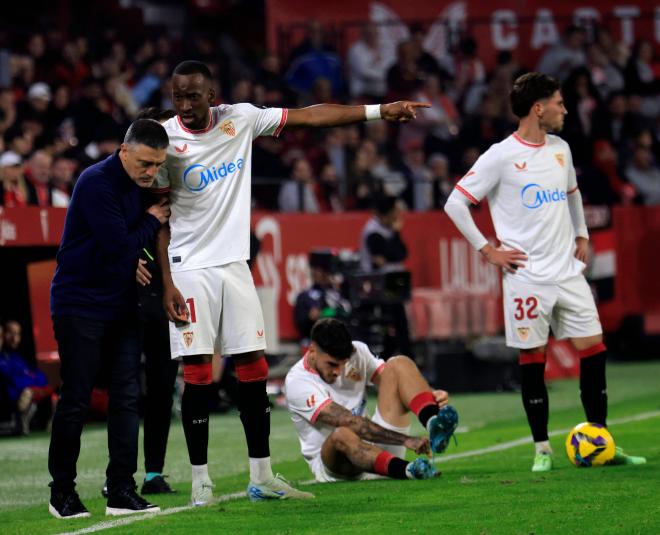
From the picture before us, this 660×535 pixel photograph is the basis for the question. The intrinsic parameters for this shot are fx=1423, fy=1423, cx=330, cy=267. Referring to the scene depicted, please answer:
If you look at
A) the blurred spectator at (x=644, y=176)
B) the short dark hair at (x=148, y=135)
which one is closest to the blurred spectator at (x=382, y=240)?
the blurred spectator at (x=644, y=176)

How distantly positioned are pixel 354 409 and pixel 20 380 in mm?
4994

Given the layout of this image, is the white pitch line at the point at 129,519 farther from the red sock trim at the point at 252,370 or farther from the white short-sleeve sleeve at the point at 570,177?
the white short-sleeve sleeve at the point at 570,177

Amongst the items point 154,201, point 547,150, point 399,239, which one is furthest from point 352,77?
point 154,201

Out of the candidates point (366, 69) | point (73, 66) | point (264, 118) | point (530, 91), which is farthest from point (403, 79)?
point (264, 118)

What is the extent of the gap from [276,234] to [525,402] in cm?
868

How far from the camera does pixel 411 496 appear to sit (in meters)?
7.60

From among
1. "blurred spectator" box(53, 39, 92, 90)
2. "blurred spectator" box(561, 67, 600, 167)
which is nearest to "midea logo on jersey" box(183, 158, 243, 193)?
"blurred spectator" box(53, 39, 92, 90)

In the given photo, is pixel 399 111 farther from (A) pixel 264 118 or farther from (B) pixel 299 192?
(B) pixel 299 192

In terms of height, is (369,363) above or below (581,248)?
below

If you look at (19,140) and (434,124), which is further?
(434,124)

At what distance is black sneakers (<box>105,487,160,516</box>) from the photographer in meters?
7.39

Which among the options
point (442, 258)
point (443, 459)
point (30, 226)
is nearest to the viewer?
point (443, 459)

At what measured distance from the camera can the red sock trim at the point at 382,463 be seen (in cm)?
842

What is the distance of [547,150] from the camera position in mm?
8859
